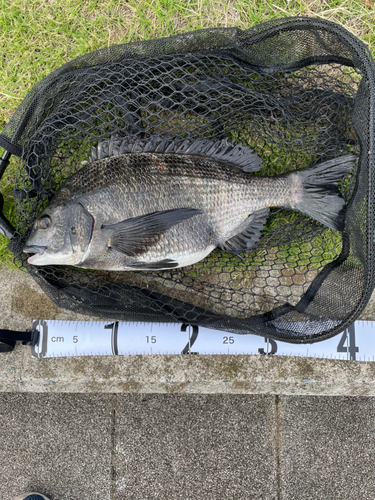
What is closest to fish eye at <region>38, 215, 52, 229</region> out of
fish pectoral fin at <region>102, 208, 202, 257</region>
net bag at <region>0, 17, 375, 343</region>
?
net bag at <region>0, 17, 375, 343</region>

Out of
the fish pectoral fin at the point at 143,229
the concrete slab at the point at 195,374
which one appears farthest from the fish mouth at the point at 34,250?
the concrete slab at the point at 195,374

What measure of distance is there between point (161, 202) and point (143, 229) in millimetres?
199

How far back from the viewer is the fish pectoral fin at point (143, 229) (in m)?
2.00

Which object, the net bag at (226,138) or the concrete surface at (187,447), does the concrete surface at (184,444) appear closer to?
the concrete surface at (187,447)

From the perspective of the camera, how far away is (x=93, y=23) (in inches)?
102

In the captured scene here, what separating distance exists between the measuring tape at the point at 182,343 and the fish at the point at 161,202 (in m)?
0.54

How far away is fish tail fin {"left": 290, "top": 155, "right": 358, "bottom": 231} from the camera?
7.05 feet

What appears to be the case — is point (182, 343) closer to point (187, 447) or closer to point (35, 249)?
point (187, 447)

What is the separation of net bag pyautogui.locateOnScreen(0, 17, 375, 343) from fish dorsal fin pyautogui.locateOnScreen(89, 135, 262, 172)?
4.1 inches

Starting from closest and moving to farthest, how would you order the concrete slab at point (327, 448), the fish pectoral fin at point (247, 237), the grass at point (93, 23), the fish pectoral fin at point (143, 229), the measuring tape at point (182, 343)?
the fish pectoral fin at point (143, 229) < the fish pectoral fin at point (247, 237) < the measuring tape at point (182, 343) < the grass at point (93, 23) < the concrete slab at point (327, 448)

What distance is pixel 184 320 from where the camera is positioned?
221 centimetres

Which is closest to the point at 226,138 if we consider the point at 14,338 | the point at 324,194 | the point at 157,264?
the point at 324,194

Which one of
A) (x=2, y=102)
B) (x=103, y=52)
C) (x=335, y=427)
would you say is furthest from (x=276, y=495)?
(x=2, y=102)

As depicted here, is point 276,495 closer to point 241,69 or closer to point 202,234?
point 202,234
